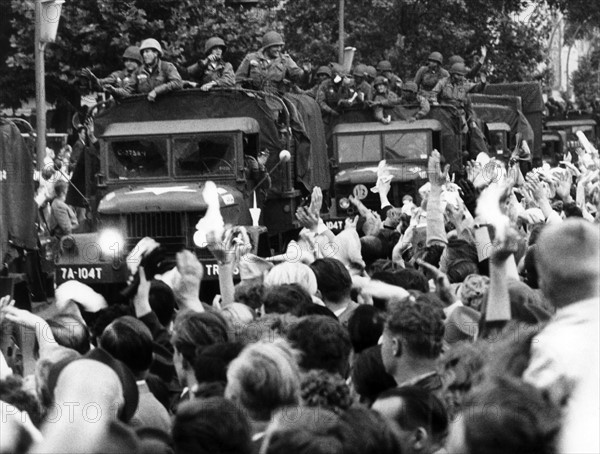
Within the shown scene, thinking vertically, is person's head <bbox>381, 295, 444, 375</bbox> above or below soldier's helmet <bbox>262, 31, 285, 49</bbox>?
below

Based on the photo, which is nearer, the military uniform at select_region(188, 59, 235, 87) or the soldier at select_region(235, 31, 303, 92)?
the military uniform at select_region(188, 59, 235, 87)

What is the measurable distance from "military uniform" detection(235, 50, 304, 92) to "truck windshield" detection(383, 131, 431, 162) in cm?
300

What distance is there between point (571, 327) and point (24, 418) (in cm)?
192

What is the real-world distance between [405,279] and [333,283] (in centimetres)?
45

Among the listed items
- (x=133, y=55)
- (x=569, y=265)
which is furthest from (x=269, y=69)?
(x=569, y=265)

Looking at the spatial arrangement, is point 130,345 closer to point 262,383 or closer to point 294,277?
point 262,383

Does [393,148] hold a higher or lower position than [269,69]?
lower

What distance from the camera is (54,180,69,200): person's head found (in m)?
17.9

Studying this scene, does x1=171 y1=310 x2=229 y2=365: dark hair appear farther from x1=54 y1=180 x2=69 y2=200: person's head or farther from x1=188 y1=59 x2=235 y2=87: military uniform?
x1=54 y1=180 x2=69 y2=200: person's head

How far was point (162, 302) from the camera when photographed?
26.9 ft

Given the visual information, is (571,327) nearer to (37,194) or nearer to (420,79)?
(37,194)

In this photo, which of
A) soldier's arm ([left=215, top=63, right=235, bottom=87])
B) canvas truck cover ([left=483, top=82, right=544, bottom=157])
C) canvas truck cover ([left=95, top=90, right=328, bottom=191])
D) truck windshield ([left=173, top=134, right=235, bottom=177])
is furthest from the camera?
canvas truck cover ([left=483, top=82, right=544, bottom=157])

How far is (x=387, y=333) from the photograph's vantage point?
6109 mm

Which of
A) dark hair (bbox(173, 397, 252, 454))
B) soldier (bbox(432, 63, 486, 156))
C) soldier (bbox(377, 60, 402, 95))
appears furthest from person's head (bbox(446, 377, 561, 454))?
soldier (bbox(377, 60, 402, 95))
